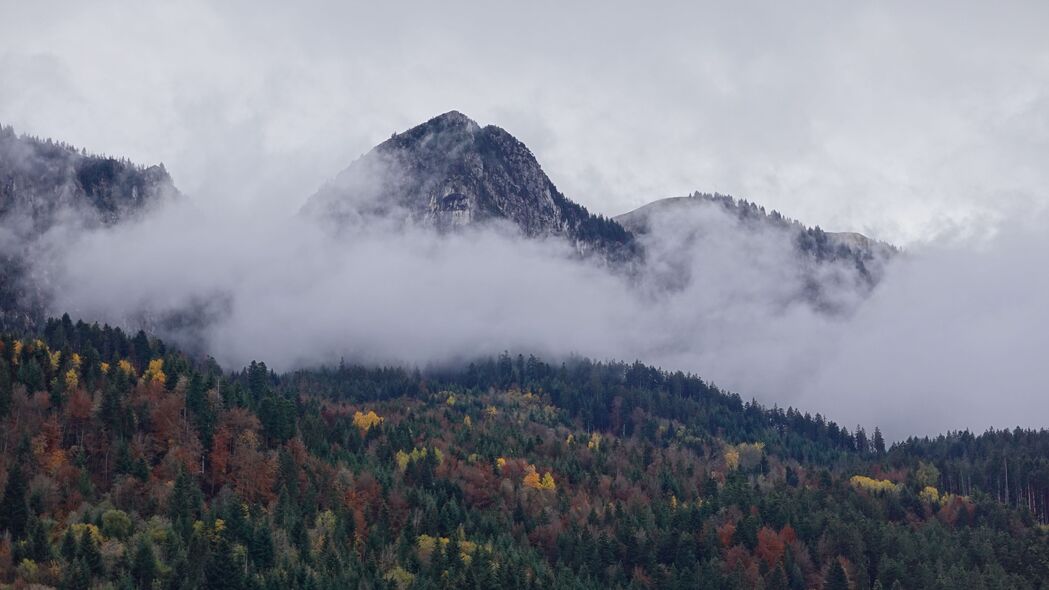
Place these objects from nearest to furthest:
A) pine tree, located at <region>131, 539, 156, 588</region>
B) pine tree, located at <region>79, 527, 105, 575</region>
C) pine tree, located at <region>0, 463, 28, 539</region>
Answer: pine tree, located at <region>79, 527, 105, 575</region>, pine tree, located at <region>131, 539, 156, 588</region>, pine tree, located at <region>0, 463, 28, 539</region>

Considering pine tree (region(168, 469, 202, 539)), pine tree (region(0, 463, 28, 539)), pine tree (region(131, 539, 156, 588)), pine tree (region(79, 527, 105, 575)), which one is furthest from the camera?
pine tree (region(168, 469, 202, 539))

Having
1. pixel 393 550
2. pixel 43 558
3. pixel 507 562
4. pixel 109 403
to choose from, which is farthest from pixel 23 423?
pixel 507 562

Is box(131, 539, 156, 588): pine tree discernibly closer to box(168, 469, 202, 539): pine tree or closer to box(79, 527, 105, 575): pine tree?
box(79, 527, 105, 575): pine tree

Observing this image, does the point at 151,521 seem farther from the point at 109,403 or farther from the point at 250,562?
the point at 109,403

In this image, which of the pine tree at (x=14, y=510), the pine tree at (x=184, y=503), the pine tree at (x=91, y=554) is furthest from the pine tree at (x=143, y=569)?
the pine tree at (x=14, y=510)

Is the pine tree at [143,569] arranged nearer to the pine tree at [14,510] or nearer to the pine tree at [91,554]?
the pine tree at [91,554]

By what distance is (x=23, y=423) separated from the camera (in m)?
192

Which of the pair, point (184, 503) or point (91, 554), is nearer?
point (91, 554)

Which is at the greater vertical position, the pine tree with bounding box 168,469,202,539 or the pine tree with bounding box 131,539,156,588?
the pine tree with bounding box 168,469,202,539

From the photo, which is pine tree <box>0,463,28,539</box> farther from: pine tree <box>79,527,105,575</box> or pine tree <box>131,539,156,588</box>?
pine tree <box>131,539,156,588</box>

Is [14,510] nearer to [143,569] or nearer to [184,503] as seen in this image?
[143,569]

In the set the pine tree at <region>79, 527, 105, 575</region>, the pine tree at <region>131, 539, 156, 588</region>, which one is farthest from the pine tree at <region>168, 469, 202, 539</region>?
the pine tree at <region>79, 527, 105, 575</region>

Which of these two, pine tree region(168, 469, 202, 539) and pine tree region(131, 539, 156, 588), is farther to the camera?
pine tree region(168, 469, 202, 539)

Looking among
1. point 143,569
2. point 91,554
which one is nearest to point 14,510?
point 91,554
